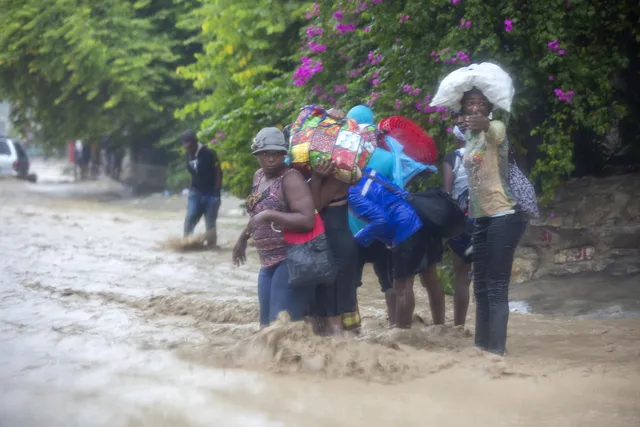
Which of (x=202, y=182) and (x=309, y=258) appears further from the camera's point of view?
(x=202, y=182)

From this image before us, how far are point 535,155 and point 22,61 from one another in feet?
53.6

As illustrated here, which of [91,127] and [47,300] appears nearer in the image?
[47,300]

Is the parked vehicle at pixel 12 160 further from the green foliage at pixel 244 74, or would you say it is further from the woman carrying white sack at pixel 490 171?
the woman carrying white sack at pixel 490 171

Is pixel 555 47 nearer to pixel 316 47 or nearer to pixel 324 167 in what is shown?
pixel 324 167

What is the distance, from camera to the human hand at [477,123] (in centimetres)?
522

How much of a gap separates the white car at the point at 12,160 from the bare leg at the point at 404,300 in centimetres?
2411

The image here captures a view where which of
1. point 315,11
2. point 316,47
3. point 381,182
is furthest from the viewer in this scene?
point 315,11

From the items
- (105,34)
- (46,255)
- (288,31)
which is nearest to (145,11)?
(105,34)

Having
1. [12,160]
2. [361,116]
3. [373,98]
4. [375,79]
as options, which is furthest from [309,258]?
[12,160]

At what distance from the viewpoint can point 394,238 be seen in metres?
5.98

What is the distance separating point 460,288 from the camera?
21.7 ft

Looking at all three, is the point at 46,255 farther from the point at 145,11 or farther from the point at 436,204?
the point at 145,11

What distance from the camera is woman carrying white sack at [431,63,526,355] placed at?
17.4 ft

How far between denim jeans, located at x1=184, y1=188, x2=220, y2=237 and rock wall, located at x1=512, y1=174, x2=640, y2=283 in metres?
5.01
